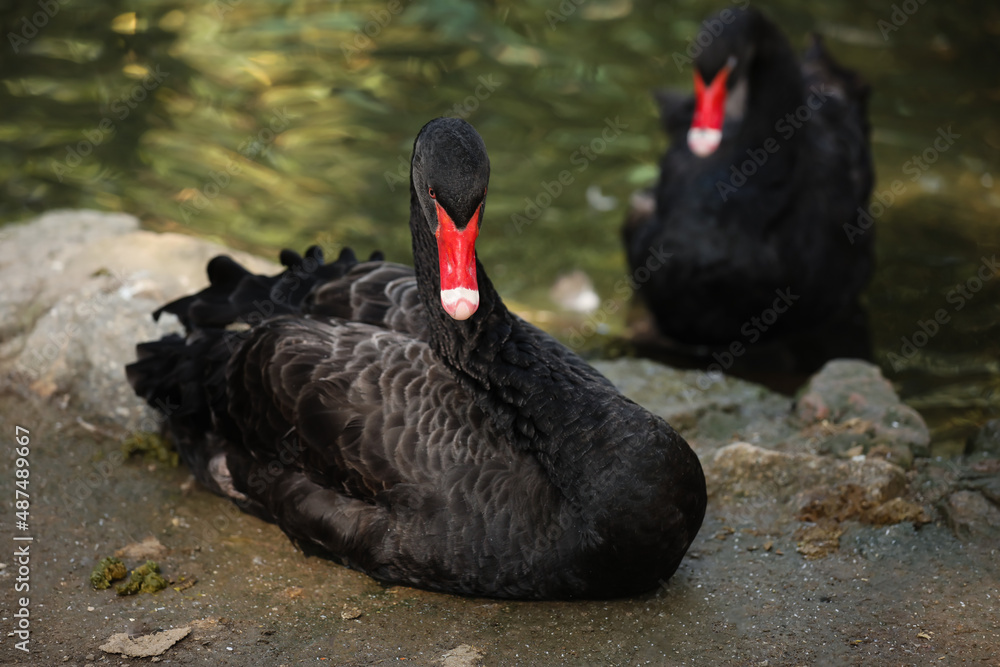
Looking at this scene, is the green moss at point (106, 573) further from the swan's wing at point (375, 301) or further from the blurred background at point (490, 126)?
→ the blurred background at point (490, 126)

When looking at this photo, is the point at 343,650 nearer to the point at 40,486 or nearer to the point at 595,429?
the point at 595,429

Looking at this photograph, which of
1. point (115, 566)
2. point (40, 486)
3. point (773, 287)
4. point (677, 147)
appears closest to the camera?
point (115, 566)

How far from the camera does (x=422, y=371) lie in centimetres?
398

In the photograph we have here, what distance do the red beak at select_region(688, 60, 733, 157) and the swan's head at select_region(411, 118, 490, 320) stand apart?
113 inches

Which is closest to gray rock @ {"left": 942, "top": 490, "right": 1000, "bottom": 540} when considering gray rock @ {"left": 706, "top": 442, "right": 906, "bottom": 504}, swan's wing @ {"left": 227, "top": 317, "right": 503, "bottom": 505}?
gray rock @ {"left": 706, "top": 442, "right": 906, "bottom": 504}

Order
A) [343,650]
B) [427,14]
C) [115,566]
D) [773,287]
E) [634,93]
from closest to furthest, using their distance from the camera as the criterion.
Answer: [343,650] → [115,566] → [773,287] → [634,93] → [427,14]

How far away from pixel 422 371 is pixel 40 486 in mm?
1696

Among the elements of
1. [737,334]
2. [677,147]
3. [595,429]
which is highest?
[595,429]

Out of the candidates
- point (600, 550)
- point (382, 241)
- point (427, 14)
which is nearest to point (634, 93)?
point (427, 14)

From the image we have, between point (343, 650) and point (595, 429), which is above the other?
point (595, 429)

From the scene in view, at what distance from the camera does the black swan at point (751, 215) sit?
622 cm

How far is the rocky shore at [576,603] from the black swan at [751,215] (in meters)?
1.03

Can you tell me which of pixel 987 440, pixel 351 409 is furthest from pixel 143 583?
pixel 987 440

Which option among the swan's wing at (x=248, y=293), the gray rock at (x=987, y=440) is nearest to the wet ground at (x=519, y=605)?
the gray rock at (x=987, y=440)
